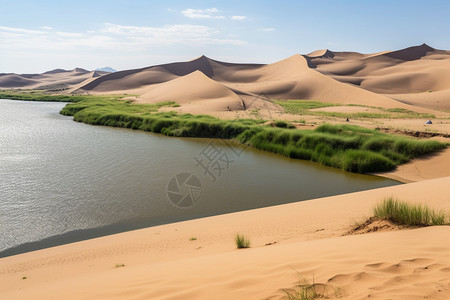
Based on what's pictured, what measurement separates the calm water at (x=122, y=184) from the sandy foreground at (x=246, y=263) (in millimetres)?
1407

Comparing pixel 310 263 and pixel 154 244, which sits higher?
pixel 310 263

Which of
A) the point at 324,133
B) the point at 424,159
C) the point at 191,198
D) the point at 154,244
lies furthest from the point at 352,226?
the point at 324,133

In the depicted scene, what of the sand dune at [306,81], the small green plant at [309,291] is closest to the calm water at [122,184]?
the small green plant at [309,291]

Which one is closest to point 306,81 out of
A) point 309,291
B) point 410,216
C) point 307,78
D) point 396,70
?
point 307,78

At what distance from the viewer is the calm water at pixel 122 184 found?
28.5ft

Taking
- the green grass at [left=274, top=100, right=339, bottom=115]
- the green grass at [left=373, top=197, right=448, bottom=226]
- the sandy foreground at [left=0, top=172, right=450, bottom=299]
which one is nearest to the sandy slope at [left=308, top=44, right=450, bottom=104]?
the green grass at [left=274, top=100, right=339, bottom=115]

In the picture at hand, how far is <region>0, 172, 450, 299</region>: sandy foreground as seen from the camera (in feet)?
10.8

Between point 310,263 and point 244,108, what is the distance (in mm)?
34234

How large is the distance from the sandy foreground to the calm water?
141 cm

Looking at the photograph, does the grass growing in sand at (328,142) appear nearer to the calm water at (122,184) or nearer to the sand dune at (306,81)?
the calm water at (122,184)

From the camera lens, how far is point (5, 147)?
60.3 feet

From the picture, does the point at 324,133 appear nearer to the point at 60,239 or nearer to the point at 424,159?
the point at 424,159

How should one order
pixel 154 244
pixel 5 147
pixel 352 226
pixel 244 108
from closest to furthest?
pixel 352 226 → pixel 154 244 → pixel 5 147 → pixel 244 108

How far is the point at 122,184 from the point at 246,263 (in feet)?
28.7
